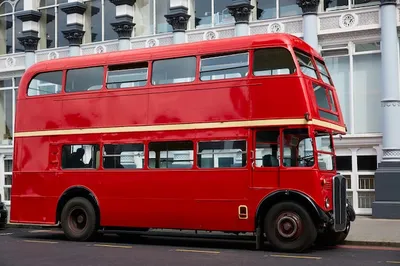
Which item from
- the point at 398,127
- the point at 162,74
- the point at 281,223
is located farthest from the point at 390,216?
the point at 162,74

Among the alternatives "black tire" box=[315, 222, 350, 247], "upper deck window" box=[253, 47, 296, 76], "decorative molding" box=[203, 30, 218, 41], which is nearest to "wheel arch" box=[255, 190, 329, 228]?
"black tire" box=[315, 222, 350, 247]

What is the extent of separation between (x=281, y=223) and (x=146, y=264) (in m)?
3.04

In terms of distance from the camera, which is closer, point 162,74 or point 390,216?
point 162,74

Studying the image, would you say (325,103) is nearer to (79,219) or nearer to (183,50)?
(183,50)

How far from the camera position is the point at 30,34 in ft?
91.1

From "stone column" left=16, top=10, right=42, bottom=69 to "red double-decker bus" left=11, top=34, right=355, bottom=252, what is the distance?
12.0m

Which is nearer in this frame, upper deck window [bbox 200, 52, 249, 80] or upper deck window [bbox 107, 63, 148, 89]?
upper deck window [bbox 200, 52, 249, 80]

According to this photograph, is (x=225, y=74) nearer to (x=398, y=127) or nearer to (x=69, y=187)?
(x=69, y=187)

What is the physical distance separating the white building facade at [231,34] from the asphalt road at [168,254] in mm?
6530

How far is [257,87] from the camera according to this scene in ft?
43.3

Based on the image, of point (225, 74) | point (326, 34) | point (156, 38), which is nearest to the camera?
point (225, 74)

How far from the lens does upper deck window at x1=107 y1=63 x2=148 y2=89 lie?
14.7 metres

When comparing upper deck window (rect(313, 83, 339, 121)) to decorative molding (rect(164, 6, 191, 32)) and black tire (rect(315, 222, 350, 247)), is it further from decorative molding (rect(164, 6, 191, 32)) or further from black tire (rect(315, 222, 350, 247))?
decorative molding (rect(164, 6, 191, 32))

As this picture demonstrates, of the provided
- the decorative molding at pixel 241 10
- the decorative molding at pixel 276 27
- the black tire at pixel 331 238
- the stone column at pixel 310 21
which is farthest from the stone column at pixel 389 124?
the black tire at pixel 331 238
